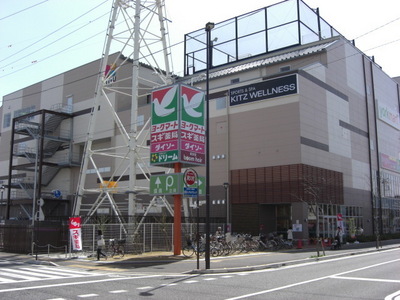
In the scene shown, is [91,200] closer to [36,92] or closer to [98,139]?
[98,139]

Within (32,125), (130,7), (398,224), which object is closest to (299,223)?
(130,7)

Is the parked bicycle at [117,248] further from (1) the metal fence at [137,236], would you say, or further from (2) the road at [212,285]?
(2) the road at [212,285]

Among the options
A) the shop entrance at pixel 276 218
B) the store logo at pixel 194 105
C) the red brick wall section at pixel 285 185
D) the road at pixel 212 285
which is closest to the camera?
the road at pixel 212 285

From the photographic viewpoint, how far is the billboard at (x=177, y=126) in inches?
936

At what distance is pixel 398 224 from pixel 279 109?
29.2 metres

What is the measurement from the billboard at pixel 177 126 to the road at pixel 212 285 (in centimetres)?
880

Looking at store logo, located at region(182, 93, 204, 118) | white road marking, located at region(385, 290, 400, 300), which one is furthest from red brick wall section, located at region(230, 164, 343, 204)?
white road marking, located at region(385, 290, 400, 300)

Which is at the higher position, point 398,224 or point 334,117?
point 334,117

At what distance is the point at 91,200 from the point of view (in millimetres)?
52500

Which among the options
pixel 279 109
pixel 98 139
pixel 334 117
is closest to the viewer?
pixel 279 109

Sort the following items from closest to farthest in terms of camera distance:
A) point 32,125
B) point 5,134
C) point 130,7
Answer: point 130,7 < point 32,125 < point 5,134

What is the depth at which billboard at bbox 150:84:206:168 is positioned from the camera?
936 inches

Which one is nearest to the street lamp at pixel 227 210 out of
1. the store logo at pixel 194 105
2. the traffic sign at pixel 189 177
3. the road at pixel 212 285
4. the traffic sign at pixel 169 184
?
the traffic sign at pixel 169 184

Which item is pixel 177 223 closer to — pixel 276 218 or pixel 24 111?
pixel 276 218
